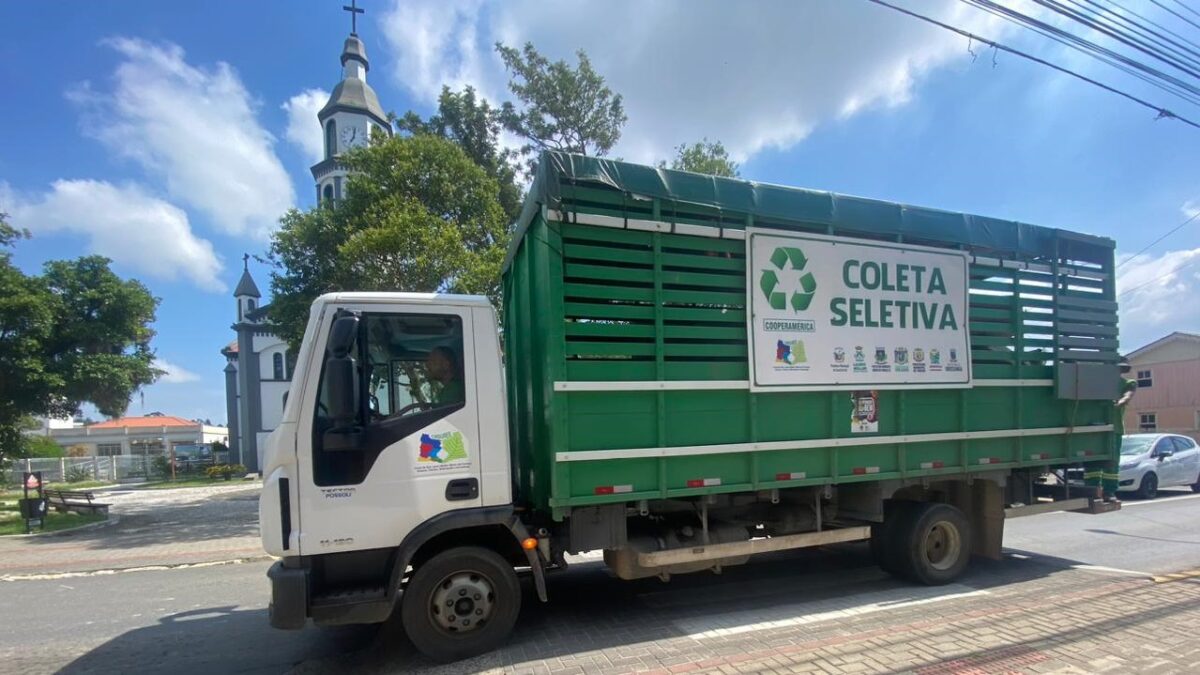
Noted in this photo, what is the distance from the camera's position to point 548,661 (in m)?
4.19

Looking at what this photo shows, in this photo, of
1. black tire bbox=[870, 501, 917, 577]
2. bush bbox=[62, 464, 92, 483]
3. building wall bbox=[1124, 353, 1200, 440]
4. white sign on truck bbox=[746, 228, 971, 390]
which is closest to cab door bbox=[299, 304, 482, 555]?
A: white sign on truck bbox=[746, 228, 971, 390]

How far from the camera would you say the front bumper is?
380cm

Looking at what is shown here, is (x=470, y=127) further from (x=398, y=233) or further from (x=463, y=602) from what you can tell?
(x=463, y=602)

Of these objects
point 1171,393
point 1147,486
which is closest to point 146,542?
point 1147,486

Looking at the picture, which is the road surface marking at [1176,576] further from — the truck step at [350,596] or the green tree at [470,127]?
the green tree at [470,127]

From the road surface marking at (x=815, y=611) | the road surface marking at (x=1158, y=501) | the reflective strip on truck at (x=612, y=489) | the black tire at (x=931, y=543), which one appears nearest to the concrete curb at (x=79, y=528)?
the reflective strip on truck at (x=612, y=489)

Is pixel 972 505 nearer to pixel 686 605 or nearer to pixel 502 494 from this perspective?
pixel 686 605

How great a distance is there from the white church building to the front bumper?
32908 millimetres

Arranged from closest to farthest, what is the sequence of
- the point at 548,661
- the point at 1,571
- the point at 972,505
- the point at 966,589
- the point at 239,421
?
the point at 548,661, the point at 966,589, the point at 972,505, the point at 1,571, the point at 239,421

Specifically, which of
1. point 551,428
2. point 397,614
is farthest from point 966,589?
point 397,614

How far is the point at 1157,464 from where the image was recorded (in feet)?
39.5

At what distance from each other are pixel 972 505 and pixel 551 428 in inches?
190

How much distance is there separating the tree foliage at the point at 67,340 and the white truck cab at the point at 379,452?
54.1 ft

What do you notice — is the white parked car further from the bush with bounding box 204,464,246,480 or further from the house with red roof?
the house with red roof
